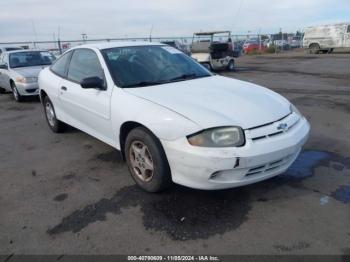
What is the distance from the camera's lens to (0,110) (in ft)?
29.8

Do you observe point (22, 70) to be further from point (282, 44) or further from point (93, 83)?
point (282, 44)

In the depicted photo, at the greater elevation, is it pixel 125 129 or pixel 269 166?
pixel 125 129

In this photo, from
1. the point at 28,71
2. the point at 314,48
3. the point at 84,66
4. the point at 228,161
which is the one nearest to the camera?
the point at 228,161

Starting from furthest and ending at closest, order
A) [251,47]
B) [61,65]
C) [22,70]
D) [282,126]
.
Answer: [251,47]
[22,70]
[61,65]
[282,126]

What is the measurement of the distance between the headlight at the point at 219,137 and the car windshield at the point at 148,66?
49.3 inches

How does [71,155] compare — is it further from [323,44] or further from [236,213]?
[323,44]

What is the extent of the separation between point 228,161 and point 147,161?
0.95 meters

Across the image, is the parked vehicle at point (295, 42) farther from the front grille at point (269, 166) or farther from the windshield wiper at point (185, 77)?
the front grille at point (269, 166)

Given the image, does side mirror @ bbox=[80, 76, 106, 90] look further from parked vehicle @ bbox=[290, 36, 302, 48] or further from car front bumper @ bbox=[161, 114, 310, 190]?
parked vehicle @ bbox=[290, 36, 302, 48]

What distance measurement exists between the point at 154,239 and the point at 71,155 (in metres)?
2.60

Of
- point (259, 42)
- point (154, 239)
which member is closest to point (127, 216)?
point (154, 239)

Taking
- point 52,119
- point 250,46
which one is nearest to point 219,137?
point 52,119

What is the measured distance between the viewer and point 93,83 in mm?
4082

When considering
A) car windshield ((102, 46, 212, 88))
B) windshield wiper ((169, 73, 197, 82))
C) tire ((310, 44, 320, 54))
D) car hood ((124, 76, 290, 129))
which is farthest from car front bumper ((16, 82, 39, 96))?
tire ((310, 44, 320, 54))
